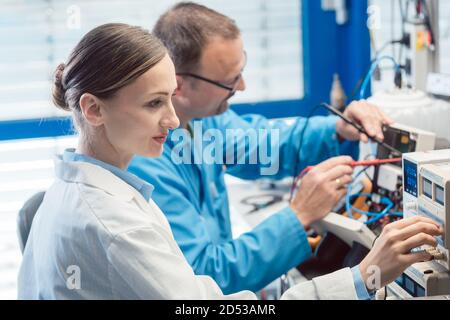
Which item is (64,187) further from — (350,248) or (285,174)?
(285,174)

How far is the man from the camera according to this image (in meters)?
1.58

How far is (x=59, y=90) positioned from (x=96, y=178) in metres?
Answer: 0.21

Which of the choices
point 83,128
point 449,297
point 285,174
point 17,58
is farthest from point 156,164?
point 17,58

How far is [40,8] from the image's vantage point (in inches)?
106

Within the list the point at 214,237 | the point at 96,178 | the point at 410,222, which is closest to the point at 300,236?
the point at 214,237

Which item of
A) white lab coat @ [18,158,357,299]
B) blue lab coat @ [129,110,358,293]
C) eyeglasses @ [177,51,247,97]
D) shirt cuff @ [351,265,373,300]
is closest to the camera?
white lab coat @ [18,158,357,299]

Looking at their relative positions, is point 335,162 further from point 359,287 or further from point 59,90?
point 59,90

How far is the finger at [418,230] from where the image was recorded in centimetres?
115

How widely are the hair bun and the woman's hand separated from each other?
0.61 meters

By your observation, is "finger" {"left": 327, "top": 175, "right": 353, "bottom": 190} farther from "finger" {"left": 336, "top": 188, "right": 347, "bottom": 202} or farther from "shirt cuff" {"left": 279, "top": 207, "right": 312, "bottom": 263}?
"shirt cuff" {"left": 279, "top": 207, "right": 312, "bottom": 263}

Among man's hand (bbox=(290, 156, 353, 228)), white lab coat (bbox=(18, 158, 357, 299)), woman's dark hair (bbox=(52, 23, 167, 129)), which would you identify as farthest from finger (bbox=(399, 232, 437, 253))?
woman's dark hair (bbox=(52, 23, 167, 129))

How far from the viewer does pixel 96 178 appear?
1121 mm

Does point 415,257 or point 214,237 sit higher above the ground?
point 415,257
